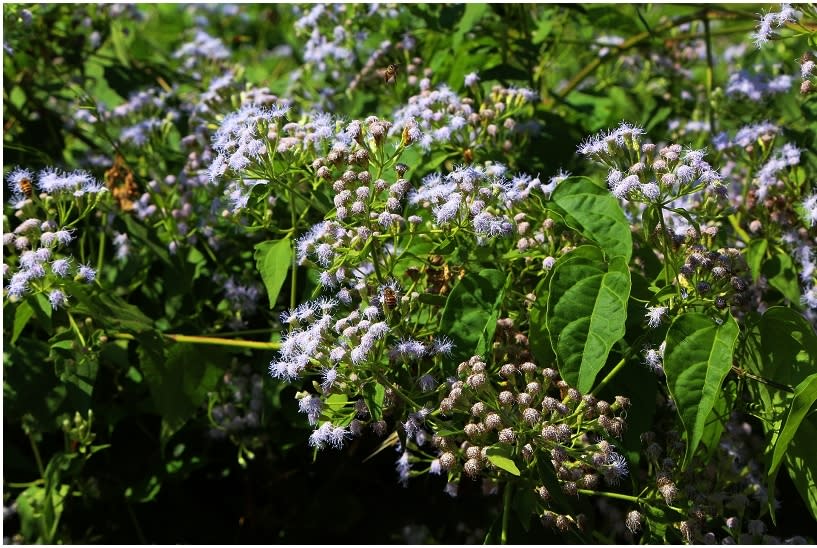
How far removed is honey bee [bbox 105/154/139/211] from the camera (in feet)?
10.5

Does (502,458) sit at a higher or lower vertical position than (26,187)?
lower

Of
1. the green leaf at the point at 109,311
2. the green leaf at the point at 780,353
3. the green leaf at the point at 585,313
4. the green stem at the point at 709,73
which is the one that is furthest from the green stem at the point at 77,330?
the green stem at the point at 709,73

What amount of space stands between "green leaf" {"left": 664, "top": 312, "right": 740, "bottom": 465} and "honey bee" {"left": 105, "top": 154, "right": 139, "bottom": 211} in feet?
6.40

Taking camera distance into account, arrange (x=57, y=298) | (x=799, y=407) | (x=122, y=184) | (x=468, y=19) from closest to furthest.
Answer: (x=799, y=407) → (x=57, y=298) → (x=468, y=19) → (x=122, y=184)

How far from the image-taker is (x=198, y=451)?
3.25 metres

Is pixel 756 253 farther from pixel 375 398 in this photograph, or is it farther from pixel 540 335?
pixel 375 398

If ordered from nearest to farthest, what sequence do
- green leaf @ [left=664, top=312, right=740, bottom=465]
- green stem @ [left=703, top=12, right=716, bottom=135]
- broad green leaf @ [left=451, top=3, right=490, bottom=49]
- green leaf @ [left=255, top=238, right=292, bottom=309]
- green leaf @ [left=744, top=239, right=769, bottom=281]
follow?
green leaf @ [left=664, top=312, right=740, bottom=465] < green leaf @ [left=255, top=238, right=292, bottom=309] < green leaf @ [left=744, top=239, right=769, bottom=281] < broad green leaf @ [left=451, top=3, right=490, bottom=49] < green stem @ [left=703, top=12, right=716, bottom=135]

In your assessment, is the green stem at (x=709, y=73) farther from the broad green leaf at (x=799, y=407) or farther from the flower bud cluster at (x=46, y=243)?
the flower bud cluster at (x=46, y=243)

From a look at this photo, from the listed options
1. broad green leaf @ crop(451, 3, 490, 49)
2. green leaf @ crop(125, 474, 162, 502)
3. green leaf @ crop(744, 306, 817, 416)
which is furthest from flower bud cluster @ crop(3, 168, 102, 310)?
green leaf @ crop(744, 306, 817, 416)

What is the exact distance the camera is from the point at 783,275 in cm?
268

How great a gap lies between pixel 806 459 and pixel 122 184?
92.7 inches

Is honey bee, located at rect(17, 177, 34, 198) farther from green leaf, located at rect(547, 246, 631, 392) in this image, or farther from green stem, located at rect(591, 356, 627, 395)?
green stem, located at rect(591, 356, 627, 395)

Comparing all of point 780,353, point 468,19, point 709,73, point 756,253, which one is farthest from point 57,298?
point 709,73

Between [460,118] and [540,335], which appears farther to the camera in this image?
[460,118]
